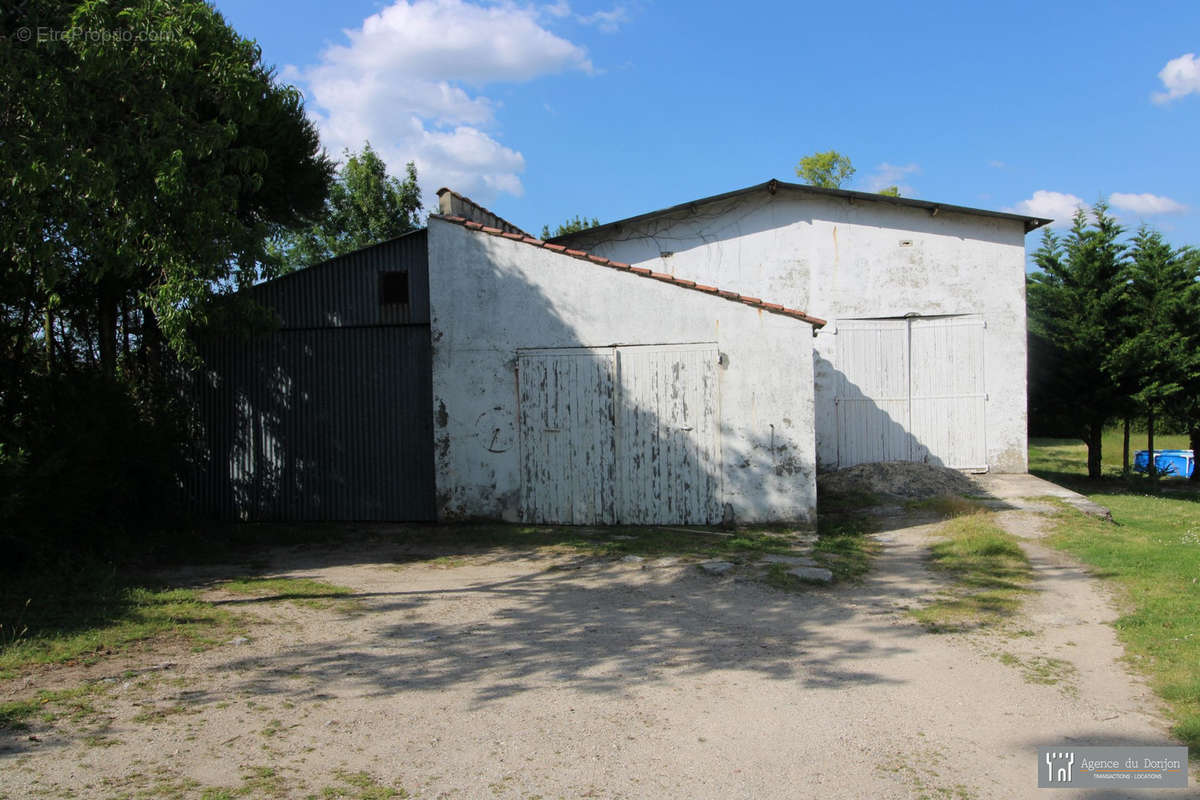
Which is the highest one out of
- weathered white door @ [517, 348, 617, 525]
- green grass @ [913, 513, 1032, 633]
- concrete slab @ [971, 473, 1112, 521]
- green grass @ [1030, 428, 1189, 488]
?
weathered white door @ [517, 348, 617, 525]

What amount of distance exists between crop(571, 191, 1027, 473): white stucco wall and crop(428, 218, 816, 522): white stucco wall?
508 cm

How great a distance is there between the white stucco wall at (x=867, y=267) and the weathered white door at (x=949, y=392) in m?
0.20

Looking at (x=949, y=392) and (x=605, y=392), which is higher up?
(x=605, y=392)

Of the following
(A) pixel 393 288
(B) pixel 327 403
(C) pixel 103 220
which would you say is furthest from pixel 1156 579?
(C) pixel 103 220

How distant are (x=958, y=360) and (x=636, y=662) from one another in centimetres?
1132

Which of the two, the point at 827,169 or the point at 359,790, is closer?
the point at 359,790

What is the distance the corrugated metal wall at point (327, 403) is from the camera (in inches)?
433

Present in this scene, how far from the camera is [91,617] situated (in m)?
6.33

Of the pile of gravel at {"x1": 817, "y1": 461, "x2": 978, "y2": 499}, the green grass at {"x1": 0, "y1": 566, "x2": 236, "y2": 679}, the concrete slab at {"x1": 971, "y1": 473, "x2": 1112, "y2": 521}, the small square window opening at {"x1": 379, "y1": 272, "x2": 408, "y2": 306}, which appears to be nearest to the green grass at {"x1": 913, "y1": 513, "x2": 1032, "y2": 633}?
the concrete slab at {"x1": 971, "y1": 473, "x2": 1112, "y2": 521}

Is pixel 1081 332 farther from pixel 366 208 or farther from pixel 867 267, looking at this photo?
pixel 366 208

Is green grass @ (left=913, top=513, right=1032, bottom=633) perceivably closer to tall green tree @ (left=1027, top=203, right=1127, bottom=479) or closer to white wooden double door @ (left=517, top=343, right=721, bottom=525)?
white wooden double door @ (left=517, top=343, right=721, bottom=525)

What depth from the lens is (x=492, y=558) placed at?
9047 mm

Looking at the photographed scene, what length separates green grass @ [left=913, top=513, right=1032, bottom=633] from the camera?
6.64m

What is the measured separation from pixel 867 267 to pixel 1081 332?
5944 mm
